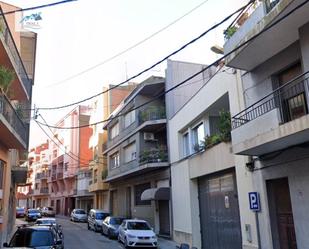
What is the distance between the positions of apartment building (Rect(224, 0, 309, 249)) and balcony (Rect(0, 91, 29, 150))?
8688 mm

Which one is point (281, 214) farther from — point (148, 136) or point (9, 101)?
point (148, 136)

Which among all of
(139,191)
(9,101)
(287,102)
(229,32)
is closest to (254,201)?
(287,102)

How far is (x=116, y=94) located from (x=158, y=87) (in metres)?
13.6

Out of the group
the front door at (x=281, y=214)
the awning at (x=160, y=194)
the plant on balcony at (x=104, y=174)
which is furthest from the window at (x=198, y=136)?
the plant on balcony at (x=104, y=174)

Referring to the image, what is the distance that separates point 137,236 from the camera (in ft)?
60.9

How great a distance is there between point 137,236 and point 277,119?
36.2ft

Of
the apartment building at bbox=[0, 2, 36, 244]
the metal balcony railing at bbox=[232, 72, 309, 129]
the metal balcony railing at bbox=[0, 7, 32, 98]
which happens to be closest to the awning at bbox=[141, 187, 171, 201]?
the apartment building at bbox=[0, 2, 36, 244]

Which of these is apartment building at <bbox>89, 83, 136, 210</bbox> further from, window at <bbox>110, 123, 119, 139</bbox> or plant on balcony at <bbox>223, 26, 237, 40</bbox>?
plant on balcony at <bbox>223, 26, 237, 40</bbox>

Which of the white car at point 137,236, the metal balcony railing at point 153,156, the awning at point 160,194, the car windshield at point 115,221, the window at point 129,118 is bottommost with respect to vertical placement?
the white car at point 137,236

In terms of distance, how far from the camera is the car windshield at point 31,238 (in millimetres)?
11516

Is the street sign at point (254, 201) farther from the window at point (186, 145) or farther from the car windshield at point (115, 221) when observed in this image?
the car windshield at point (115, 221)

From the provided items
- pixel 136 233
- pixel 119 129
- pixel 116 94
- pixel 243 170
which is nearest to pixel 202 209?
pixel 136 233

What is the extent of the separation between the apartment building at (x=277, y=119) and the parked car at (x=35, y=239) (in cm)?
662

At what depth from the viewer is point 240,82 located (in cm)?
1351
